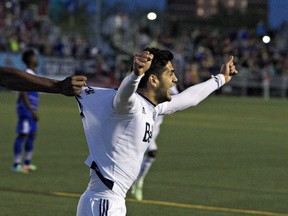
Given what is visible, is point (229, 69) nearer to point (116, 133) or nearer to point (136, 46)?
point (116, 133)

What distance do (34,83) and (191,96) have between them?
2734 mm

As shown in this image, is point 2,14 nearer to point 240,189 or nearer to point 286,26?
point 286,26

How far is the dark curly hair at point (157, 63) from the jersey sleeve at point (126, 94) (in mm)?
482

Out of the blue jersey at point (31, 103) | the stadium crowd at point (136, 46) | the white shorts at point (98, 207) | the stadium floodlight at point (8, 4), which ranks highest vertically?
the stadium floodlight at point (8, 4)

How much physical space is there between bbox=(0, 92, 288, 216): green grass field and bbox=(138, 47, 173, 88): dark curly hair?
5.36m

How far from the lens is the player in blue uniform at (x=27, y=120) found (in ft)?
58.0

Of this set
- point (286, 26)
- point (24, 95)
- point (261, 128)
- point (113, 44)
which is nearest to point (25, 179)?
point (24, 95)

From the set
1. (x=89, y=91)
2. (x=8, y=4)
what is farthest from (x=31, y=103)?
(x=8, y=4)

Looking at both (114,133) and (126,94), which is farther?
(114,133)

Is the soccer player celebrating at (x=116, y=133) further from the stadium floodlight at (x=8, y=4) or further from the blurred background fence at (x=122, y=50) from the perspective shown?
the stadium floodlight at (x=8, y=4)

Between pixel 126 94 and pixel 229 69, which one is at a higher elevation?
pixel 229 69

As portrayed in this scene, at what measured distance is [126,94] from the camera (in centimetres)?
716

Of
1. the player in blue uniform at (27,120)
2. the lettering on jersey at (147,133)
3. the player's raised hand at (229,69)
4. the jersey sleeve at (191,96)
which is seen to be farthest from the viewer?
the player in blue uniform at (27,120)

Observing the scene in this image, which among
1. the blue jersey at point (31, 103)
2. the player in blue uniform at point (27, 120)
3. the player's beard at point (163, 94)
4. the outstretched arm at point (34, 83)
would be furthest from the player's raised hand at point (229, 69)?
the blue jersey at point (31, 103)
